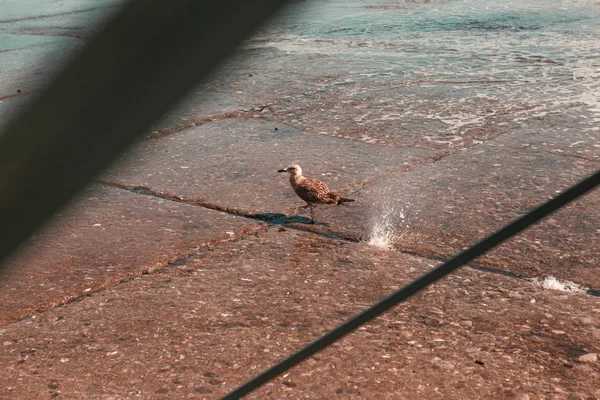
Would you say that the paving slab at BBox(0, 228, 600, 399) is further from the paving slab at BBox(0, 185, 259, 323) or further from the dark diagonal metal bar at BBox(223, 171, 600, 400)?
the dark diagonal metal bar at BBox(223, 171, 600, 400)

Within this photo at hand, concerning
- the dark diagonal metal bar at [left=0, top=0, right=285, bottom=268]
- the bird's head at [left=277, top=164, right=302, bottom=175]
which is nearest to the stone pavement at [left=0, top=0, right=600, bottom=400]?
the bird's head at [left=277, top=164, right=302, bottom=175]

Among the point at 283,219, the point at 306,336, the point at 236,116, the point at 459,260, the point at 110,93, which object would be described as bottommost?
the point at 236,116

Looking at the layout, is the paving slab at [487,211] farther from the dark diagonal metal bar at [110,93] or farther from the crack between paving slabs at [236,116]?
the dark diagonal metal bar at [110,93]

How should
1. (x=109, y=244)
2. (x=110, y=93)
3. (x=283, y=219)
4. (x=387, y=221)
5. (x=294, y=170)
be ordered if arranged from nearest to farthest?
(x=110, y=93)
(x=109, y=244)
(x=387, y=221)
(x=283, y=219)
(x=294, y=170)

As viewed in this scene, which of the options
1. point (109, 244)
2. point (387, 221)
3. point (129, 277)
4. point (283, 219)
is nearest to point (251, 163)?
point (283, 219)

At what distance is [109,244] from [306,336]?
4.54 ft

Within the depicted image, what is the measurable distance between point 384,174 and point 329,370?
7.69ft

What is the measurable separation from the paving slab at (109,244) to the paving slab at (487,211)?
0.70 metres

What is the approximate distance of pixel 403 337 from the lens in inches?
122

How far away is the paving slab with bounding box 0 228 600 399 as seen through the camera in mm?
2789

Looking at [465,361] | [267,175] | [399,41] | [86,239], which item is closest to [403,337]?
[465,361]

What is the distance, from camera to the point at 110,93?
54 centimetres

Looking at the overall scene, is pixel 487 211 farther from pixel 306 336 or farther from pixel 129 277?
pixel 129 277

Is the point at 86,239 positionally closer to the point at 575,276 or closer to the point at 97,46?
the point at 575,276
